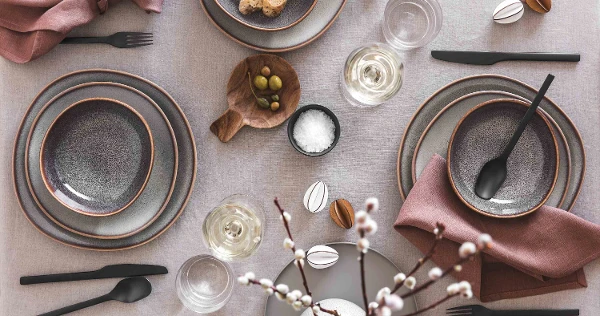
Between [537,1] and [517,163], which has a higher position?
[537,1]

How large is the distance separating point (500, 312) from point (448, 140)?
362 mm

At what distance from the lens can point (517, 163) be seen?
3.65 ft

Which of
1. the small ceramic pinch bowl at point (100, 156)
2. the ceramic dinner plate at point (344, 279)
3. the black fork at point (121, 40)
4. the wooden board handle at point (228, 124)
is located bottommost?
the ceramic dinner plate at point (344, 279)

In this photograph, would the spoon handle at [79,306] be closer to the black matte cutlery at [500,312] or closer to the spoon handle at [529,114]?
the black matte cutlery at [500,312]

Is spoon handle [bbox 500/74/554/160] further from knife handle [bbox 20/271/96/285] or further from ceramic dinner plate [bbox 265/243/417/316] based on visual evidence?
knife handle [bbox 20/271/96/285]

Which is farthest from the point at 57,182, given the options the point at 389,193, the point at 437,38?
the point at 437,38

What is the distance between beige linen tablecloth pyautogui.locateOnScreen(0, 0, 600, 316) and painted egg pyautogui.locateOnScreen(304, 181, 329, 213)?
0.10ft

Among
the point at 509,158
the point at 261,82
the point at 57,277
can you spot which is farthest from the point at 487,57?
the point at 57,277

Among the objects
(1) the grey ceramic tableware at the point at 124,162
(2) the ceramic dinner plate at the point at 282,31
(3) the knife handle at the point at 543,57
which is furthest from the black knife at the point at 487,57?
(1) the grey ceramic tableware at the point at 124,162

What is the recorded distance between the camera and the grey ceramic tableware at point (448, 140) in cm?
111

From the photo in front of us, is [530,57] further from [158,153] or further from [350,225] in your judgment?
[158,153]

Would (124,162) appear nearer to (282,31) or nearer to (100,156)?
(100,156)

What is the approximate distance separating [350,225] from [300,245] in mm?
112

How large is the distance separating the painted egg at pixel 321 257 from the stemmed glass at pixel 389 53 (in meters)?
0.30
